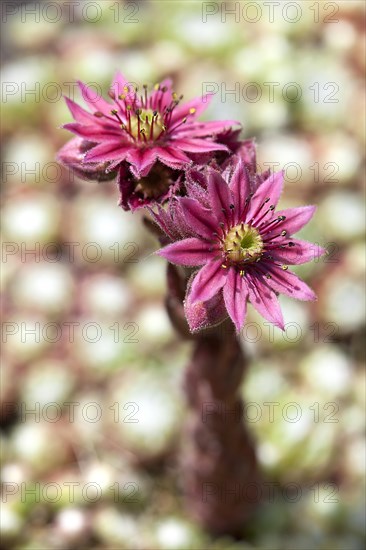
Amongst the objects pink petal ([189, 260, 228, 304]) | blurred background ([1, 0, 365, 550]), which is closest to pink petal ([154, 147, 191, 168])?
pink petal ([189, 260, 228, 304])

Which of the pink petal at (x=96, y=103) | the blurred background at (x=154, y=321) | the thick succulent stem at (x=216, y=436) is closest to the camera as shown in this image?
the pink petal at (x=96, y=103)

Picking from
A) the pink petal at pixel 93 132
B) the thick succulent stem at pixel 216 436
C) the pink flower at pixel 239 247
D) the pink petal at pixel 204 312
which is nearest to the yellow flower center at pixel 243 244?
the pink flower at pixel 239 247

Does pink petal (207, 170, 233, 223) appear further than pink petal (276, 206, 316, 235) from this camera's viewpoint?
No

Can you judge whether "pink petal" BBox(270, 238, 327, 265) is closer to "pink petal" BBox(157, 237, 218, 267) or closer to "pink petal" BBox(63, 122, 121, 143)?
"pink petal" BBox(157, 237, 218, 267)

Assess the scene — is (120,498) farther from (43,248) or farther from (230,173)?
(230,173)

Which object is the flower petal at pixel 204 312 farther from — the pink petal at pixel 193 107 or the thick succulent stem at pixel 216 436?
the pink petal at pixel 193 107

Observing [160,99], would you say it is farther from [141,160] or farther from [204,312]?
[204,312]
